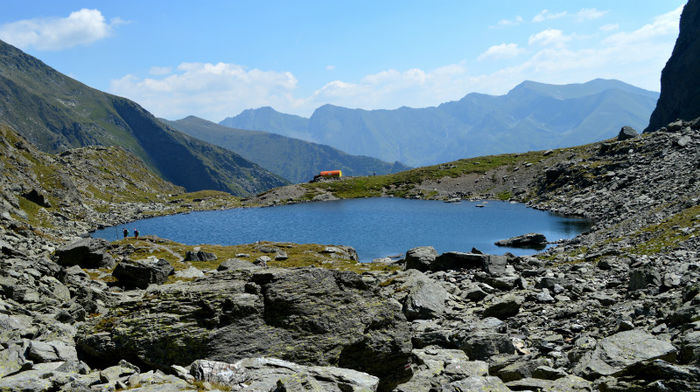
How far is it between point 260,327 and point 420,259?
3514 centimetres

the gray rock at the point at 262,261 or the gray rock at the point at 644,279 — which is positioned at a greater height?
the gray rock at the point at 644,279

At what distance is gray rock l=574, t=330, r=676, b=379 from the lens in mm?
14797

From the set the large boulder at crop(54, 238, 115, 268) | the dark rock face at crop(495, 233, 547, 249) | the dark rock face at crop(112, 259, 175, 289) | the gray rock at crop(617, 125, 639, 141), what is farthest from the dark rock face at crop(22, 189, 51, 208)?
the gray rock at crop(617, 125, 639, 141)

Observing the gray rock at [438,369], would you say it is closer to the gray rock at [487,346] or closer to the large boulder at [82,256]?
the gray rock at [487,346]

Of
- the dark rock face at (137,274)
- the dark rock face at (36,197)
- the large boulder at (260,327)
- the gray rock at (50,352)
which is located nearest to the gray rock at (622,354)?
the large boulder at (260,327)

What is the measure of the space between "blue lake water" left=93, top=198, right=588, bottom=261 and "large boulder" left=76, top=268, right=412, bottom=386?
192 feet

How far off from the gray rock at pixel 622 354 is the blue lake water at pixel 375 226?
58.2 metres

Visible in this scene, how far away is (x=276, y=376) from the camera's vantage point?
1417cm

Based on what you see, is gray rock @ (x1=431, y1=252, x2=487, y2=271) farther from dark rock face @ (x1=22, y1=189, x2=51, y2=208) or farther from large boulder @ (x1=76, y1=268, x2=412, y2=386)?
dark rock face @ (x1=22, y1=189, x2=51, y2=208)

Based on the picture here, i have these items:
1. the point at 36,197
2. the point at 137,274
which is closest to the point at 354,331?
the point at 137,274

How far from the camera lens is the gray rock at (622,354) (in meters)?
14.8

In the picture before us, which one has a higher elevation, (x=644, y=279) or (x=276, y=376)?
(x=276, y=376)

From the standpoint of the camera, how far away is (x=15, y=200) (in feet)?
364

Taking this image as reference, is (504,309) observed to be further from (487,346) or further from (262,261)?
(262,261)
